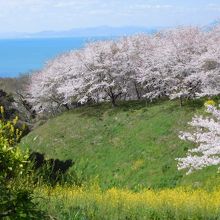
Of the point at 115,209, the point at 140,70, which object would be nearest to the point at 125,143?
the point at 140,70

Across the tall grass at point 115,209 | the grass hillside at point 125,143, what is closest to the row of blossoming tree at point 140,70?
the grass hillside at point 125,143

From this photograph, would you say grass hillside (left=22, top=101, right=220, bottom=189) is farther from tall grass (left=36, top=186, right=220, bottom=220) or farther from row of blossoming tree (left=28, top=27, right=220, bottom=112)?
tall grass (left=36, top=186, right=220, bottom=220)

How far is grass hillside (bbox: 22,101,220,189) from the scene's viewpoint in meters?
24.7

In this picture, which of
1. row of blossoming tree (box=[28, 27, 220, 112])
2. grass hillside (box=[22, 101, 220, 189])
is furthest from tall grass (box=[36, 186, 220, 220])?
row of blossoming tree (box=[28, 27, 220, 112])

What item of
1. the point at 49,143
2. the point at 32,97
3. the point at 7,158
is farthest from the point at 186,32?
the point at 7,158

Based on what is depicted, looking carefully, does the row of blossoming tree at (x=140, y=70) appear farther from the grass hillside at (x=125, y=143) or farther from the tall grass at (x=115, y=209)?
the tall grass at (x=115, y=209)

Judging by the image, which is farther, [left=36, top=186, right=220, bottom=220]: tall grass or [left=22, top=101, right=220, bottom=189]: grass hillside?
[left=22, top=101, right=220, bottom=189]: grass hillside

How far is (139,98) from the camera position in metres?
43.1

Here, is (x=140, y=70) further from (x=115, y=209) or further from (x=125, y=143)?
(x=115, y=209)

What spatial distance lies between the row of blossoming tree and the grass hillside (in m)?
1.70

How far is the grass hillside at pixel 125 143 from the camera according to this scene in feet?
80.9

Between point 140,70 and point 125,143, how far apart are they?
9555mm

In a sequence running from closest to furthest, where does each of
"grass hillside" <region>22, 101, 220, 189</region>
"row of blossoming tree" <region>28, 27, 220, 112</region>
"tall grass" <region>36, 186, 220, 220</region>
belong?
"tall grass" <region>36, 186, 220, 220</region> < "grass hillside" <region>22, 101, 220, 189</region> < "row of blossoming tree" <region>28, 27, 220, 112</region>

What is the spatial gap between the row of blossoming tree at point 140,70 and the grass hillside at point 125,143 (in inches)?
66.7
